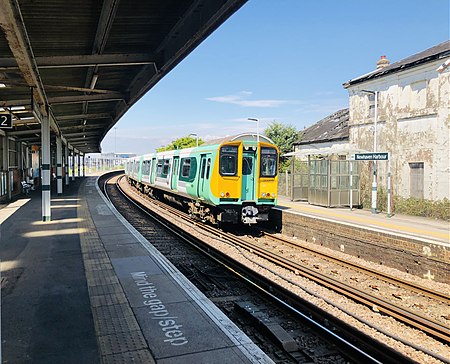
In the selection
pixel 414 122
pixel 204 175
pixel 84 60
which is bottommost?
pixel 204 175

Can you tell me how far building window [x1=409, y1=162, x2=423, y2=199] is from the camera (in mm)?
17578

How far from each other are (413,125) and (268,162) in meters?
8.27

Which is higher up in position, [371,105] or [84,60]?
[371,105]

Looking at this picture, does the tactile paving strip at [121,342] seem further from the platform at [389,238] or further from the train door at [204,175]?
the train door at [204,175]

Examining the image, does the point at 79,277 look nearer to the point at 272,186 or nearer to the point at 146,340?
the point at 146,340

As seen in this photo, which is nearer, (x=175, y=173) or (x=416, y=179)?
(x=416, y=179)

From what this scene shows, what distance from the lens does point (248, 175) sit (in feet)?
44.3

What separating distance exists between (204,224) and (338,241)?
5.26 m

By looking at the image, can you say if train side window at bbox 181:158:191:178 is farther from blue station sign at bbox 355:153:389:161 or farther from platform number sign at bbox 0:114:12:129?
platform number sign at bbox 0:114:12:129

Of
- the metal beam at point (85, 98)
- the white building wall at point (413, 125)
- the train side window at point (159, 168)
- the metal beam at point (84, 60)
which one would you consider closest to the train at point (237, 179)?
the metal beam at point (85, 98)

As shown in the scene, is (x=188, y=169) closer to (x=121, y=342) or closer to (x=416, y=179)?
(x=416, y=179)

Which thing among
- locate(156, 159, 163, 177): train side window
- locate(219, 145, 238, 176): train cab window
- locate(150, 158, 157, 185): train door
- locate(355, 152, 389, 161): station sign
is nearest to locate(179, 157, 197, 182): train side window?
locate(219, 145, 238, 176): train cab window

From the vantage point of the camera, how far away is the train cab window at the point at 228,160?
13078 mm

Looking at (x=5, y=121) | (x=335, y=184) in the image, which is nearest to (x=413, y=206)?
(x=335, y=184)
